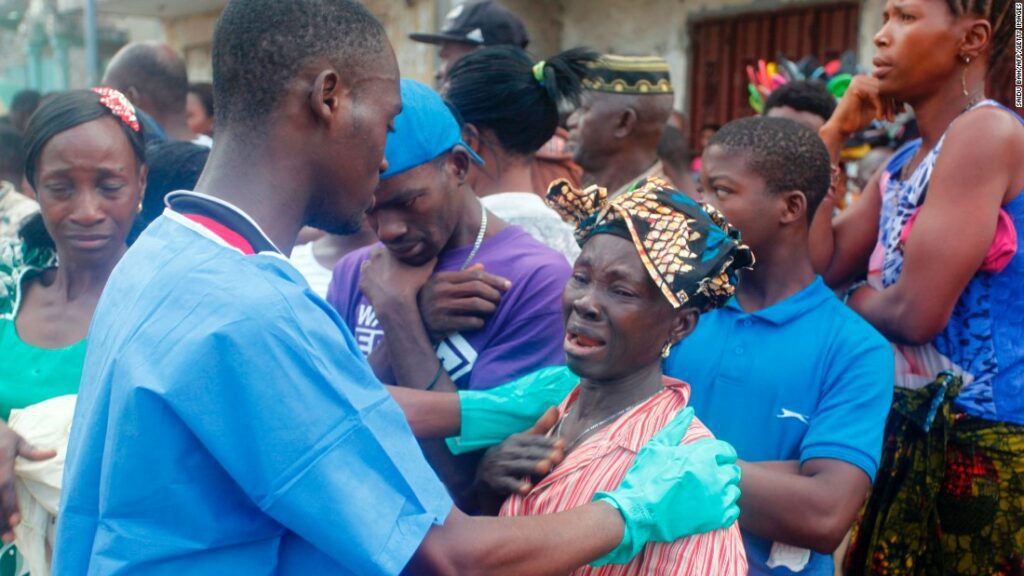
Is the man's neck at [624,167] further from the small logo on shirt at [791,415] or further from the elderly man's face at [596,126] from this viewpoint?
the small logo on shirt at [791,415]

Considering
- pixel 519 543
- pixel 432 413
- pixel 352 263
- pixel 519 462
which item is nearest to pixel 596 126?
pixel 352 263

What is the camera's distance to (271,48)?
1625 mm

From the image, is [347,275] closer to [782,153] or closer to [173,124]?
[782,153]

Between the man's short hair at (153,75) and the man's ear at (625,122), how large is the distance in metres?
2.65

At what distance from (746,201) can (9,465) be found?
2.12m

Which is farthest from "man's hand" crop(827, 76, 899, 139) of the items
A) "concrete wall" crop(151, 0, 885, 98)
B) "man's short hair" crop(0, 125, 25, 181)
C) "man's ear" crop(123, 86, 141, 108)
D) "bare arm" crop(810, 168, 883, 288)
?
"man's short hair" crop(0, 125, 25, 181)

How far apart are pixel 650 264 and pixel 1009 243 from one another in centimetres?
124

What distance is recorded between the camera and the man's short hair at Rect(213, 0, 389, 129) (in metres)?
1.62

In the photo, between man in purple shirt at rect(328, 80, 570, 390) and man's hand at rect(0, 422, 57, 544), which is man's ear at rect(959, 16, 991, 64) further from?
man's hand at rect(0, 422, 57, 544)

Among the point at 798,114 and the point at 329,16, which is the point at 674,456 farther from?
the point at 798,114

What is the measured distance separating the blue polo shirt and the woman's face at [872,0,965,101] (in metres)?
0.75

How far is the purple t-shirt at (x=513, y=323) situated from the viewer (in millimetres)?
2424

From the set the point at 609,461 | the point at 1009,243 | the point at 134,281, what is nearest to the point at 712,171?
the point at 1009,243

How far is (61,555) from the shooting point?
1617 mm
